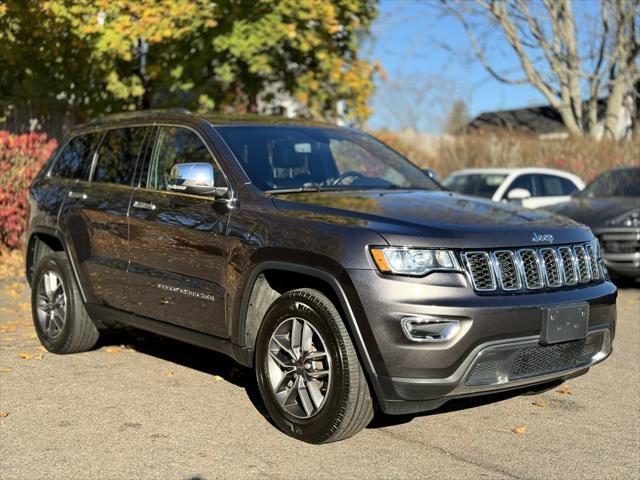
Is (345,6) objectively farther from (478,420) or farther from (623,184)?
(478,420)

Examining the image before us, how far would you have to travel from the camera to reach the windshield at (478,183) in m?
14.2

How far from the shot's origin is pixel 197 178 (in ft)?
18.1

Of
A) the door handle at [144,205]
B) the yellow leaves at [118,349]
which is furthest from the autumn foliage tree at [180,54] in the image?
the door handle at [144,205]

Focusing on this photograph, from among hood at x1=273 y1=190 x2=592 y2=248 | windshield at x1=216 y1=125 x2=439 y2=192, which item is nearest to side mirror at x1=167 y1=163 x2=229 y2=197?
windshield at x1=216 y1=125 x2=439 y2=192

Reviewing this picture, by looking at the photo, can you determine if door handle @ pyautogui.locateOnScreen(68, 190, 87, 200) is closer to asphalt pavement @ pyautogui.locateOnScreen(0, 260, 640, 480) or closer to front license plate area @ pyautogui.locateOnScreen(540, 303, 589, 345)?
asphalt pavement @ pyautogui.locateOnScreen(0, 260, 640, 480)

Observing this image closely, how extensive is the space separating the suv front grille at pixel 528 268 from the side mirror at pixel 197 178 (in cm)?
163

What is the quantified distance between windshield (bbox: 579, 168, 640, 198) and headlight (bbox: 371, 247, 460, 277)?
783 centimetres

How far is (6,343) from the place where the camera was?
7.70 metres

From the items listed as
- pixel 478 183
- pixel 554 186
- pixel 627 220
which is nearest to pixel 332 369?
pixel 627 220

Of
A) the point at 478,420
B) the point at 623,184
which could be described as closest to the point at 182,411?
the point at 478,420

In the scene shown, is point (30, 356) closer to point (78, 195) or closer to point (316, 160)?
point (78, 195)

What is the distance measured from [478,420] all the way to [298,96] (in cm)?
897

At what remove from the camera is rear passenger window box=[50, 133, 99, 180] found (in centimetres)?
723

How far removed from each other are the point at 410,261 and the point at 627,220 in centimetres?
688
